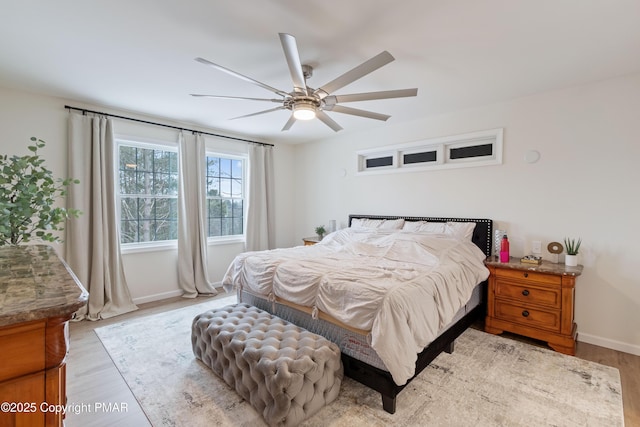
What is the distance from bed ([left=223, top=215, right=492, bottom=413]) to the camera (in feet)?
6.50

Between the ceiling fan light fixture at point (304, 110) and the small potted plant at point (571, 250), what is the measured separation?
2.96 m

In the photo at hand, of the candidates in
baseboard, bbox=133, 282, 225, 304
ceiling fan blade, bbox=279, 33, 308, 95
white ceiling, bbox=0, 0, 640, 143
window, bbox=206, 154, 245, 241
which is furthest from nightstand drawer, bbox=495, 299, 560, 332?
baseboard, bbox=133, 282, 225, 304

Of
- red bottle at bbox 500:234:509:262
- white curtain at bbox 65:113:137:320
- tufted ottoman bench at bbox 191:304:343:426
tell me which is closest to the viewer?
tufted ottoman bench at bbox 191:304:343:426

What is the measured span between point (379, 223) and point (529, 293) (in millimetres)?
2031

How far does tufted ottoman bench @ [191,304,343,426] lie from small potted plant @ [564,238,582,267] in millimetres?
2617

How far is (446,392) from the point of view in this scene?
7.25 feet

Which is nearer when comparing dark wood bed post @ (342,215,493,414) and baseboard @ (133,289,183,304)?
dark wood bed post @ (342,215,493,414)

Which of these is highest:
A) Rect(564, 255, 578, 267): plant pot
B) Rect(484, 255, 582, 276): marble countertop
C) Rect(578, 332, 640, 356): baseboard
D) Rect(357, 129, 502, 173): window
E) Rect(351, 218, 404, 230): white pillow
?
Rect(357, 129, 502, 173): window

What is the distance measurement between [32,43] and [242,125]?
2569 millimetres

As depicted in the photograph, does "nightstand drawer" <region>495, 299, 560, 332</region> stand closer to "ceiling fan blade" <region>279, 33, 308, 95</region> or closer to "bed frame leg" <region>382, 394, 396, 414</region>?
"bed frame leg" <region>382, 394, 396, 414</region>

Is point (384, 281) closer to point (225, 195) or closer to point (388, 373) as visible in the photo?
point (388, 373)

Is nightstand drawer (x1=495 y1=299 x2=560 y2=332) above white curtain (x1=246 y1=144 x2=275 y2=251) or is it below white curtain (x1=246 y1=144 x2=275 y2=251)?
below

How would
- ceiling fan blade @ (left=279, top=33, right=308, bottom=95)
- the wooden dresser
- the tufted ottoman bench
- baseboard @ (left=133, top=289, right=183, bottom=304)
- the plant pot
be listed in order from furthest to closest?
baseboard @ (left=133, top=289, right=183, bottom=304) < the plant pot < the tufted ottoman bench < ceiling fan blade @ (left=279, top=33, right=308, bottom=95) < the wooden dresser

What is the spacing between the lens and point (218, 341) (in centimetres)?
229
